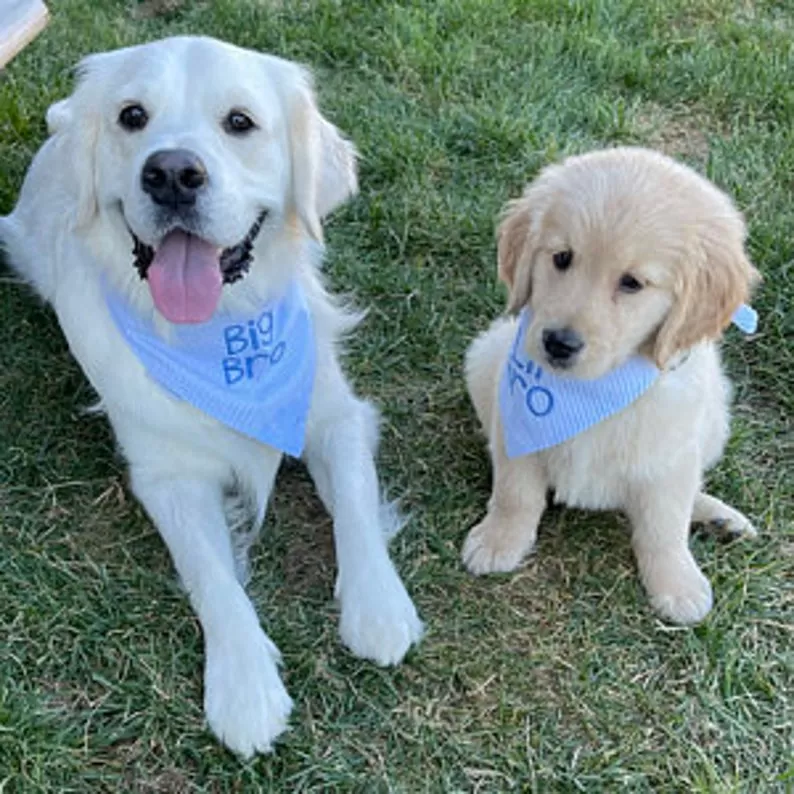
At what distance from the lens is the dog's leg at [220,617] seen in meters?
2.38

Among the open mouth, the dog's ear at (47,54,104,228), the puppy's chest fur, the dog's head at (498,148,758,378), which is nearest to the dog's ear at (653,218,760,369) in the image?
the dog's head at (498,148,758,378)

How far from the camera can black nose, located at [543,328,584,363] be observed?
232 centimetres

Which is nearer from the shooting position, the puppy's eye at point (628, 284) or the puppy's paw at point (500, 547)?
the puppy's eye at point (628, 284)

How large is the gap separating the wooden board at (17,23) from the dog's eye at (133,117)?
97 centimetres

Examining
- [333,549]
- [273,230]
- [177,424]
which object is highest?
[273,230]

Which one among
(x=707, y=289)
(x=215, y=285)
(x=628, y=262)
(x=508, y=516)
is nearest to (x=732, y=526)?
(x=508, y=516)

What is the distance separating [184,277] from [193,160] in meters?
0.31

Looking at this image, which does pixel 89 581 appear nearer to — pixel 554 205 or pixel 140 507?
pixel 140 507

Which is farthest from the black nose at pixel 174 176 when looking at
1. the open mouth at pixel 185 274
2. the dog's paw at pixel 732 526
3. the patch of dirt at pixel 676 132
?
the patch of dirt at pixel 676 132

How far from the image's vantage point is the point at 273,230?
2.75 m

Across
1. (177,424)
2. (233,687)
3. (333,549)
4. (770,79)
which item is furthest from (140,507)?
(770,79)

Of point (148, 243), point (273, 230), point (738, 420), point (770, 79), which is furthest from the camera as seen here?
point (770, 79)

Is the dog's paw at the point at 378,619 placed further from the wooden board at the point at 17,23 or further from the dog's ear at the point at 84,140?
the wooden board at the point at 17,23

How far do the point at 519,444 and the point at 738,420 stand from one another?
943 mm
